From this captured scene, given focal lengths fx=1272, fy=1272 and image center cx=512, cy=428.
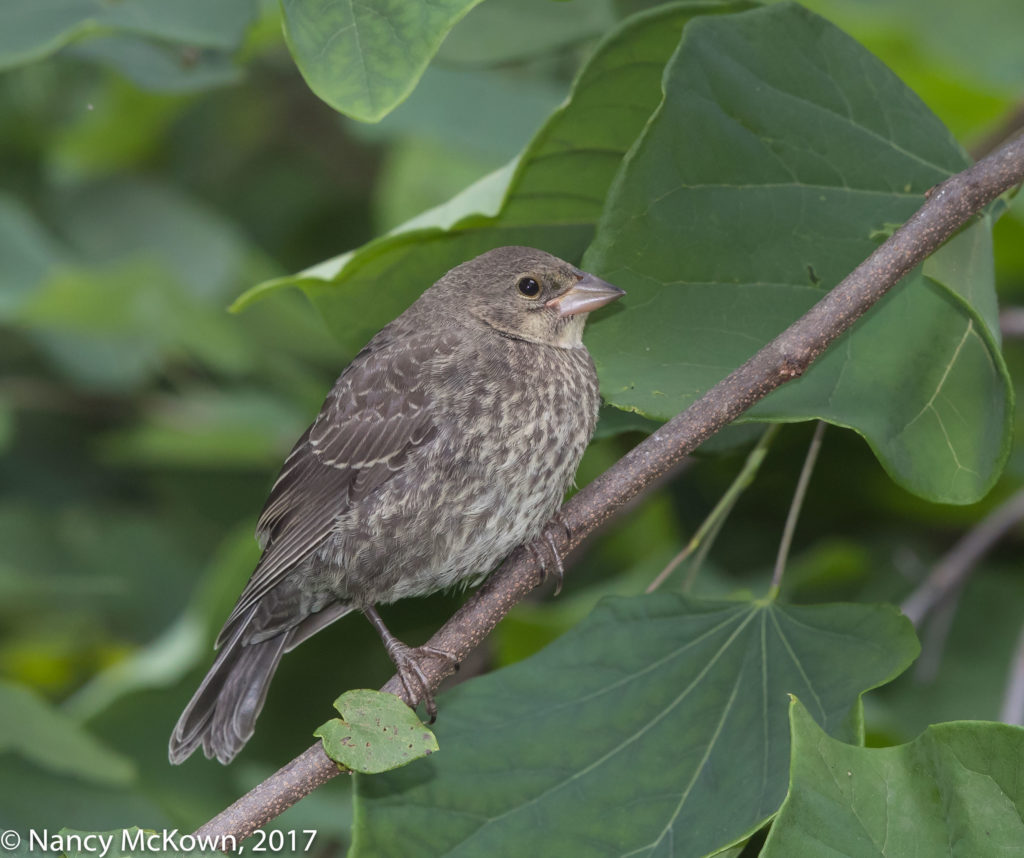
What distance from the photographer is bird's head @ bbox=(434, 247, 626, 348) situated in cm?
282

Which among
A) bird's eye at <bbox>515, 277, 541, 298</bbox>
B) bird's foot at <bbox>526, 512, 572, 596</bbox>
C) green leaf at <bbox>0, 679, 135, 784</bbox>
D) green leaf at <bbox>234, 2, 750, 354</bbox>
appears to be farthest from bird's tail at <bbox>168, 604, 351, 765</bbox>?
bird's eye at <bbox>515, 277, 541, 298</bbox>

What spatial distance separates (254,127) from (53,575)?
242cm

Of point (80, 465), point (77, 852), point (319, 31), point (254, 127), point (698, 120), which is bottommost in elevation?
point (80, 465)

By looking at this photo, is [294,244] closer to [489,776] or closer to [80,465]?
[80,465]

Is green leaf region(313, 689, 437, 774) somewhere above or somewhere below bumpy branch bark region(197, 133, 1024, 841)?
below

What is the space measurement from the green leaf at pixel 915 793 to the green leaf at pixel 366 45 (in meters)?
1.09

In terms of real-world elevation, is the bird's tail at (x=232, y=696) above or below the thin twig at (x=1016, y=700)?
above

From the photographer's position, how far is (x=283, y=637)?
118 inches

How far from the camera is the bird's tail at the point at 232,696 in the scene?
2822mm

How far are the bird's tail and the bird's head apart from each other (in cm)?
76

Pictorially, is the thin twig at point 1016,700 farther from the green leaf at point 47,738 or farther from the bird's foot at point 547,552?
the green leaf at point 47,738

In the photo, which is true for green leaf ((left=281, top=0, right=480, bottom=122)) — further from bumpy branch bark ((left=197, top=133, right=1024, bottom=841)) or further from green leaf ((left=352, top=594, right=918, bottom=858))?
green leaf ((left=352, top=594, right=918, bottom=858))

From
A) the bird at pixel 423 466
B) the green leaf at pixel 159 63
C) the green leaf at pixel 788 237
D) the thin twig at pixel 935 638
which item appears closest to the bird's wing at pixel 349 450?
the bird at pixel 423 466

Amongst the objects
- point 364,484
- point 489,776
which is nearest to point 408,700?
point 489,776
